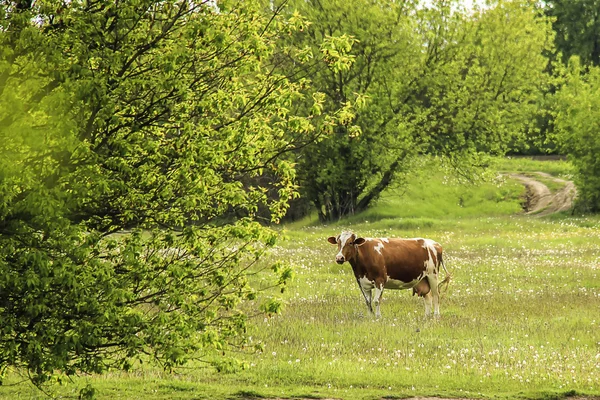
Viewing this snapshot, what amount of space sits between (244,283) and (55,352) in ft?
9.62

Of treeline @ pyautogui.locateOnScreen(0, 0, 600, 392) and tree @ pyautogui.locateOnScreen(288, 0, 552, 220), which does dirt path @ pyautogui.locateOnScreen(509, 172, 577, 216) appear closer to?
tree @ pyautogui.locateOnScreen(288, 0, 552, 220)

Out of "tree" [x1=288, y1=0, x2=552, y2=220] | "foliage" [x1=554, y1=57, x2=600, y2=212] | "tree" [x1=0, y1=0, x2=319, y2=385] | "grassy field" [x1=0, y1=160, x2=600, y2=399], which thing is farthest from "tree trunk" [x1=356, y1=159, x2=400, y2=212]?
"tree" [x1=0, y1=0, x2=319, y2=385]

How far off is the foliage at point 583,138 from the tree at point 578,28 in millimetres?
44691

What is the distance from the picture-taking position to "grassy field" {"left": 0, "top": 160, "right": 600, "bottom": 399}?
15234 mm

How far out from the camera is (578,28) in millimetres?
106312

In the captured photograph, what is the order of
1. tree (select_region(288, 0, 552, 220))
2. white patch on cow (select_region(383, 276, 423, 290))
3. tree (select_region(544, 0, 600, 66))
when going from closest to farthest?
white patch on cow (select_region(383, 276, 423, 290)) < tree (select_region(288, 0, 552, 220)) < tree (select_region(544, 0, 600, 66))

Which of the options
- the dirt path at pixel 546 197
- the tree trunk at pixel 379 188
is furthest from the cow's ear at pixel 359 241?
the dirt path at pixel 546 197

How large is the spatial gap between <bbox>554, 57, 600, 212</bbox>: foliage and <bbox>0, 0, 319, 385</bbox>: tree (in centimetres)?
5021

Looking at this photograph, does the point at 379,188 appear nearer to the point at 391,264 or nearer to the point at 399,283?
the point at 399,283

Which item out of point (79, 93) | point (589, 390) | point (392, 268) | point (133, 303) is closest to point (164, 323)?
point (133, 303)

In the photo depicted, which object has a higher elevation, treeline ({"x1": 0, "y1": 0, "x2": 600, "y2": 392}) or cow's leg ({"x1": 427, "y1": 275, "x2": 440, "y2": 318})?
treeline ({"x1": 0, "y1": 0, "x2": 600, "y2": 392})

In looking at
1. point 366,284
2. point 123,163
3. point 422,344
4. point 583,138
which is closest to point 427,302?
point 366,284

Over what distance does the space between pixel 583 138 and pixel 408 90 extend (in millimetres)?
12456

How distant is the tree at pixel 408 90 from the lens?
5756 cm
